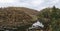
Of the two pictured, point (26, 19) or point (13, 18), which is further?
point (13, 18)

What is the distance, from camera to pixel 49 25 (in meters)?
23.7

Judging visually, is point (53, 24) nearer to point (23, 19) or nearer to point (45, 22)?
point (45, 22)

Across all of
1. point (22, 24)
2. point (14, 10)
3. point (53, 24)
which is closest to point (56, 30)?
point (53, 24)

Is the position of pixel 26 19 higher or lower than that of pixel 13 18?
lower

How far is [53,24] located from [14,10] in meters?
6.26

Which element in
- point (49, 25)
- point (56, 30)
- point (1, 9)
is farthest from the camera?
point (1, 9)

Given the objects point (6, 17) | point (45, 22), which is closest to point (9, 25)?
point (6, 17)

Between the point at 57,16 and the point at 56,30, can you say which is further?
the point at 57,16

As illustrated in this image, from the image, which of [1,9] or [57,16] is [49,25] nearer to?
[57,16]

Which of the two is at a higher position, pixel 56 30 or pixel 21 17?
pixel 21 17

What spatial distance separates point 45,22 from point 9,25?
156 inches

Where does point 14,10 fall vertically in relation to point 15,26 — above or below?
above

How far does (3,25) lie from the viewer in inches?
899

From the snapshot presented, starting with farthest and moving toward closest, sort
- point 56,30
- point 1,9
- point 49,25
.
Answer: point 1,9, point 49,25, point 56,30
